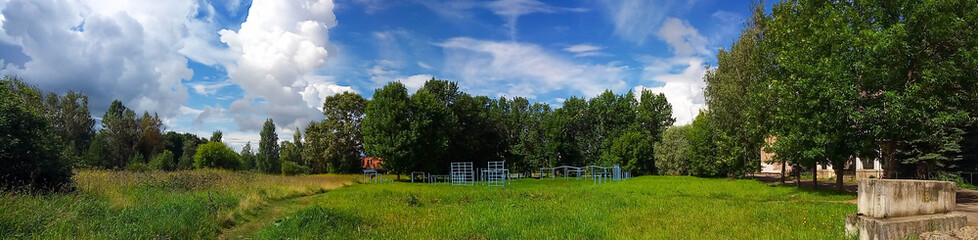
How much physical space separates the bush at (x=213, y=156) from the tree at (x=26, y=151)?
52463 mm

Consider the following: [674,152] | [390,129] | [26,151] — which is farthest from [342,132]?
[26,151]

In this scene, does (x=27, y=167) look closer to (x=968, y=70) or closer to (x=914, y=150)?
(x=968, y=70)

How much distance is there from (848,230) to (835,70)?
12794 millimetres

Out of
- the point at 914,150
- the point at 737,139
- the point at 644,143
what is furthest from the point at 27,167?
the point at 644,143

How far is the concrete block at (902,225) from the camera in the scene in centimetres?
822

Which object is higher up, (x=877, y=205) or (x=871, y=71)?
(x=871, y=71)

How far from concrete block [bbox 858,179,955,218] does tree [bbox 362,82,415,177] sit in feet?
128

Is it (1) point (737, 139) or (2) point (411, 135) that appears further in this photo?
(2) point (411, 135)

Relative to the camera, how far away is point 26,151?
14000mm

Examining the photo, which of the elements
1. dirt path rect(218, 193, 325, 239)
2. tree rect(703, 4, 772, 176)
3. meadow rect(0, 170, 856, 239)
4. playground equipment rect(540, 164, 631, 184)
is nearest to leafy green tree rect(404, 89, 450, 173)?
playground equipment rect(540, 164, 631, 184)

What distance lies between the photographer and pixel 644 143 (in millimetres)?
64875

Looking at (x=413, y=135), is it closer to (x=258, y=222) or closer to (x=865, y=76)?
(x=258, y=222)

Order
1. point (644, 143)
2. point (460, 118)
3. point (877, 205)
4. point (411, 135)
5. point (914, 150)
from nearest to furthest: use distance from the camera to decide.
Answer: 1. point (877, 205)
2. point (914, 150)
3. point (411, 135)
4. point (460, 118)
5. point (644, 143)

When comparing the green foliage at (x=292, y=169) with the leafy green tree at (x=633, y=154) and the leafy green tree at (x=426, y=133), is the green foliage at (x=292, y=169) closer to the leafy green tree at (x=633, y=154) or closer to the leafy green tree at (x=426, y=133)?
the leafy green tree at (x=426, y=133)
